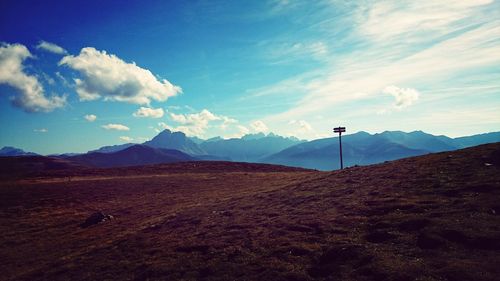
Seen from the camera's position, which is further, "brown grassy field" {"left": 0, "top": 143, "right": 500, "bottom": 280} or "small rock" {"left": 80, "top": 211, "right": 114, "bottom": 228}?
"small rock" {"left": 80, "top": 211, "right": 114, "bottom": 228}

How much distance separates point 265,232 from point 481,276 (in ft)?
53.7

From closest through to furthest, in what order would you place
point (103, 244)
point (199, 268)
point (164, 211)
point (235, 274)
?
point (235, 274), point (199, 268), point (103, 244), point (164, 211)

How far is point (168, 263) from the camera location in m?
24.0

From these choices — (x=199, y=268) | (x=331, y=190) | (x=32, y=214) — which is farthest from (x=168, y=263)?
(x=32, y=214)

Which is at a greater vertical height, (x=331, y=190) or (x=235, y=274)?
(x=331, y=190)

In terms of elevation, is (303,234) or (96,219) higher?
(303,234)

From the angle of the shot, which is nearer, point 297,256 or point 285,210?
point 297,256

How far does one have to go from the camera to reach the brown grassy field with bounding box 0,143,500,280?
725 inches

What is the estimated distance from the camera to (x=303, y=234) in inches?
1002

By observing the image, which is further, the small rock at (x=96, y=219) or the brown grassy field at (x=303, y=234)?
the small rock at (x=96, y=219)

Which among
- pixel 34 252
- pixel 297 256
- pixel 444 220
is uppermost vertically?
pixel 444 220

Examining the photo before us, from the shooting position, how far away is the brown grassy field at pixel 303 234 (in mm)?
18422

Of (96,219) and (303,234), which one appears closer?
(303,234)

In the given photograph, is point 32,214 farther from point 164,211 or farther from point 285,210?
point 285,210
